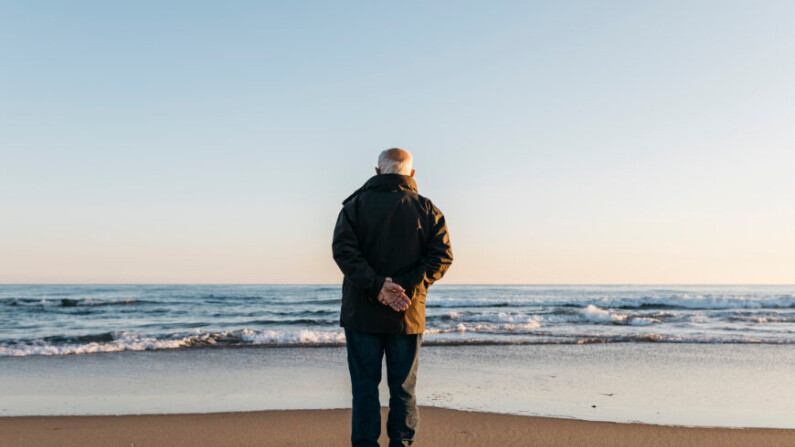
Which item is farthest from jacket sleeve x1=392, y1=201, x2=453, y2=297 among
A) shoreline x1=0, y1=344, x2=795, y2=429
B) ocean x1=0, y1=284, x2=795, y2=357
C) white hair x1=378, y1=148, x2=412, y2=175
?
ocean x1=0, y1=284, x2=795, y2=357

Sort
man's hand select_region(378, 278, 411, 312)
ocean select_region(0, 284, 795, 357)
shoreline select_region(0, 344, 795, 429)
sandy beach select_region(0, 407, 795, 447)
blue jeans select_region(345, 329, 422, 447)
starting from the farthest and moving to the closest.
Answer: ocean select_region(0, 284, 795, 357), shoreline select_region(0, 344, 795, 429), sandy beach select_region(0, 407, 795, 447), blue jeans select_region(345, 329, 422, 447), man's hand select_region(378, 278, 411, 312)

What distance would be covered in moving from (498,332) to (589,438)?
8666mm

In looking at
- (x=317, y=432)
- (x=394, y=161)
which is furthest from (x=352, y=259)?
(x=317, y=432)

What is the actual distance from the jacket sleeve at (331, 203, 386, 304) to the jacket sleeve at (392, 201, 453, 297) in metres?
0.14

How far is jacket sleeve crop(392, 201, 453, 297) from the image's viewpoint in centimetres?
307

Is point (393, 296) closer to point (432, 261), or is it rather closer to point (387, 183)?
point (432, 261)

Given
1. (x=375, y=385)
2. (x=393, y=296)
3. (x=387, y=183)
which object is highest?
(x=387, y=183)

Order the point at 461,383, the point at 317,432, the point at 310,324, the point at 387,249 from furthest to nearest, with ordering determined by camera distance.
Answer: the point at 310,324 → the point at 461,383 → the point at 317,432 → the point at 387,249

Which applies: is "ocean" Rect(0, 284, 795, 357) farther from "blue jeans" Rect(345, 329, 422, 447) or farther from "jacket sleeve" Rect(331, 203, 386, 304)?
"jacket sleeve" Rect(331, 203, 386, 304)

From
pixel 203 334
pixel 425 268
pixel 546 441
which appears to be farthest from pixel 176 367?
pixel 425 268

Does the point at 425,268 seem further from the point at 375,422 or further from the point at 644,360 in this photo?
the point at 644,360

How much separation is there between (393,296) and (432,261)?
305mm

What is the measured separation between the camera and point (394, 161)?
3205mm

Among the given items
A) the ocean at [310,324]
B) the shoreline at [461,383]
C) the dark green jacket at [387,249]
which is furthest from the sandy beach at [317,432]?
the ocean at [310,324]
